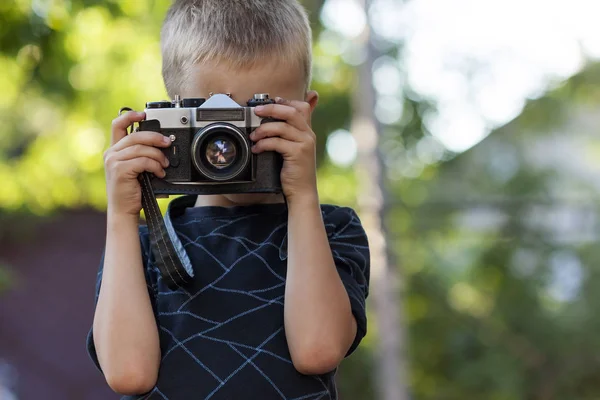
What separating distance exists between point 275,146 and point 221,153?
0.10 meters

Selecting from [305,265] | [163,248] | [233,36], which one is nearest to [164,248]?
[163,248]

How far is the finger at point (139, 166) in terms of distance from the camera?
4.84 feet

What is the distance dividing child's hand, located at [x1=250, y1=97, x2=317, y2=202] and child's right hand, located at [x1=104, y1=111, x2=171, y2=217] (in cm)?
18

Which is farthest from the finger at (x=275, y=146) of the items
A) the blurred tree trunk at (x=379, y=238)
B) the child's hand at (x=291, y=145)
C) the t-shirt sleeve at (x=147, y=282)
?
the blurred tree trunk at (x=379, y=238)

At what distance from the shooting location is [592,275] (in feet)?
27.0

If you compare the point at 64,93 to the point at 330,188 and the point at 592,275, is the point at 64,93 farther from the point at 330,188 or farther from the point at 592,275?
the point at 592,275

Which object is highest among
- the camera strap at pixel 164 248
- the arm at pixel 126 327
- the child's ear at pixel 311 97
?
the child's ear at pixel 311 97

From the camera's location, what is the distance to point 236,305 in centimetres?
149

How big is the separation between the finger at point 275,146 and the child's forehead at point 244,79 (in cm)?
10

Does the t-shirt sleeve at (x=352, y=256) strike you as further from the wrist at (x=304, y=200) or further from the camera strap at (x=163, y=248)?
the camera strap at (x=163, y=248)

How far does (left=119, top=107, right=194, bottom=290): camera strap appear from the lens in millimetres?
1476

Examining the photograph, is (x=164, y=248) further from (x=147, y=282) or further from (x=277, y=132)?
(x=277, y=132)

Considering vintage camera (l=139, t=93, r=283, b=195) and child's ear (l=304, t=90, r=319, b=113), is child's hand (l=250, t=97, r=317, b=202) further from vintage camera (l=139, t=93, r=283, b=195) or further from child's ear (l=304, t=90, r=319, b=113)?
child's ear (l=304, t=90, r=319, b=113)

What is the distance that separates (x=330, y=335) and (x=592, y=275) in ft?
24.3
